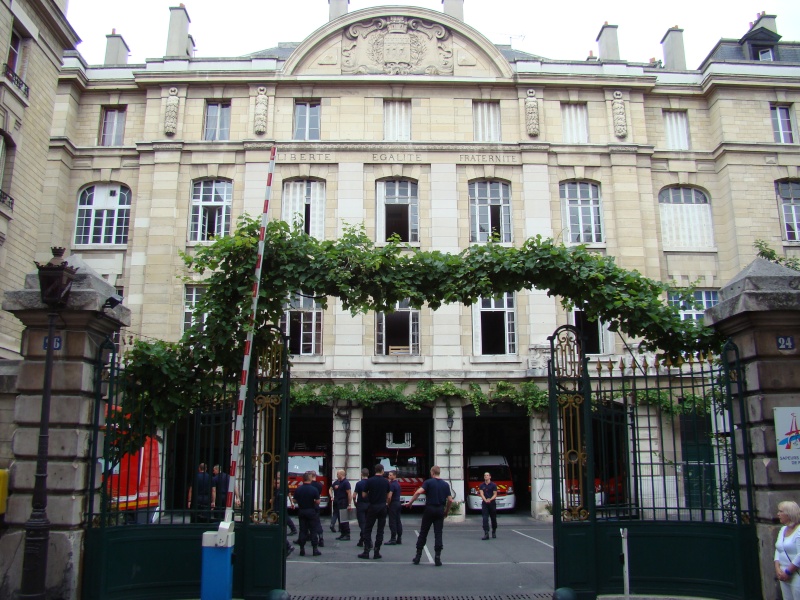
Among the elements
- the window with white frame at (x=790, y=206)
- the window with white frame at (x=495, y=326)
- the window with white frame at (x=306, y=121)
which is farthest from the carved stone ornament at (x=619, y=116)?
the window with white frame at (x=306, y=121)

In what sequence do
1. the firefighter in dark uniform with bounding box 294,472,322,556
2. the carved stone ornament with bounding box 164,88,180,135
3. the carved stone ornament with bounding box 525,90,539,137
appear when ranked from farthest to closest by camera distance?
1. the carved stone ornament with bounding box 525,90,539,137
2. the carved stone ornament with bounding box 164,88,180,135
3. the firefighter in dark uniform with bounding box 294,472,322,556

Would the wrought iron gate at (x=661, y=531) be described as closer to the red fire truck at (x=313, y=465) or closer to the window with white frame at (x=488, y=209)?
the red fire truck at (x=313, y=465)

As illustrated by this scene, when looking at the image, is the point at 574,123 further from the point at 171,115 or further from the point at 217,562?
the point at 217,562

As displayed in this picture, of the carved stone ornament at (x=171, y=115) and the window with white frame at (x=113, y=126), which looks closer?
the carved stone ornament at (x=171, y=115)

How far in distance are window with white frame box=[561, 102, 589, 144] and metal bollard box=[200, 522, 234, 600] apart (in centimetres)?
2035

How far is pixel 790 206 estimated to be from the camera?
24250mm

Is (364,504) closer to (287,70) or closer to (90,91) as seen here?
(287,70)

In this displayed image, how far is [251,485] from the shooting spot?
28.6ft

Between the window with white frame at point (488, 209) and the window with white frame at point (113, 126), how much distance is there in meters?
12.6

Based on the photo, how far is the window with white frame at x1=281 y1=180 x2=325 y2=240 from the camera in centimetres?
2388

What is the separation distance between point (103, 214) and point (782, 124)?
2413 cm

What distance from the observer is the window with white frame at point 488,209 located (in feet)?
78.7

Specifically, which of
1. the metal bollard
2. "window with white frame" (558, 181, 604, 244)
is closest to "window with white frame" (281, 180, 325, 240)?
"window with white frame" (558, 181, 604, 244)

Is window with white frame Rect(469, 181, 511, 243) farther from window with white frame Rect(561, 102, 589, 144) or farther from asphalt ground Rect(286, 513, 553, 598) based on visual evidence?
asphalt ground Rect(286, 513, 553, 598)
